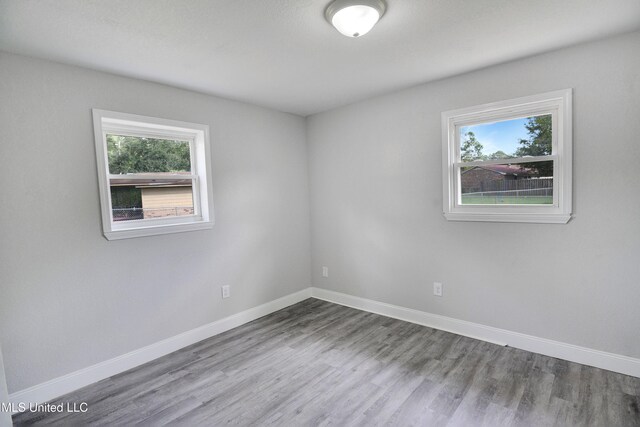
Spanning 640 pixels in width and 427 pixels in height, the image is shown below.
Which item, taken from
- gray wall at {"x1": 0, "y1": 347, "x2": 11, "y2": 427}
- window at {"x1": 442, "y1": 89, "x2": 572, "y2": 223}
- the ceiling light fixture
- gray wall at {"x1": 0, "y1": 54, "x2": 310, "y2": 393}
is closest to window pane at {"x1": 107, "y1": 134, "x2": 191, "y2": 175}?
gray wall at {"x1": 0, "y1": 54, "x2": 310, "y2": 393}

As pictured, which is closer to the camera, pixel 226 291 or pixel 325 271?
pixel 226 291

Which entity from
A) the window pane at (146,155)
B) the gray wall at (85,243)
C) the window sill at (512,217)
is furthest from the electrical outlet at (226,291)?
the window sill at (512,217)

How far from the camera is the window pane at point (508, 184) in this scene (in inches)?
101

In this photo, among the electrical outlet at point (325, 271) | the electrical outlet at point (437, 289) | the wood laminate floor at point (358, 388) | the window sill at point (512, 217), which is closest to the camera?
the wood laminate floor at point (358, 388)

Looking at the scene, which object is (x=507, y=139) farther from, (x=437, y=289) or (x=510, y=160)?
(x=437, y=289)

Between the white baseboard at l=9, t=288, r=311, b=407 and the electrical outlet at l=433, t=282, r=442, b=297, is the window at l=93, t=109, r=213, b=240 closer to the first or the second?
the white baseboard at l=9, t=288, r=311, b=407

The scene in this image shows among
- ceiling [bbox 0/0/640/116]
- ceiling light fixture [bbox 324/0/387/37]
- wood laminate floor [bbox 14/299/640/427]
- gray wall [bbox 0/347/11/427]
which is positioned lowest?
wood laminate floor [bbox 14/299/640/427]

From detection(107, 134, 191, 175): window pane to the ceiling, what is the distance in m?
0.55

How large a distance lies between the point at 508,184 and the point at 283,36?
7.23 ft

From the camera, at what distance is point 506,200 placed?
2756 millimetres

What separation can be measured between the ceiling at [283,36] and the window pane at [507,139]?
525mm

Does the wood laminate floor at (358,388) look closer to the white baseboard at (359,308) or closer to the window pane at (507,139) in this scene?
the white baseboard at (359,308)

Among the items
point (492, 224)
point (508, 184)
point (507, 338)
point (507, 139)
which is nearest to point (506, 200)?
point (508, 184)

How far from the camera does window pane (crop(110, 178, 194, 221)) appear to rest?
2.64m
